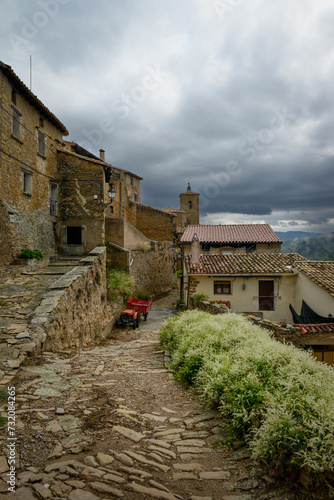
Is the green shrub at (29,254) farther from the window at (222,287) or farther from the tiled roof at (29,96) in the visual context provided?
the window at (222,287)

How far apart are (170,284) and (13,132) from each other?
19.2m

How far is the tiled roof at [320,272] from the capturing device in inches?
550

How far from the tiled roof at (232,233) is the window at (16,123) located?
16610 millimetres

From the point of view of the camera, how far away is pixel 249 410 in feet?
11.5

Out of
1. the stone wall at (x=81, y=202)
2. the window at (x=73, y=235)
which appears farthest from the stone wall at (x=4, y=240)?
the window at (x=73, y=235)

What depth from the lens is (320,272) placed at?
15.4 metres

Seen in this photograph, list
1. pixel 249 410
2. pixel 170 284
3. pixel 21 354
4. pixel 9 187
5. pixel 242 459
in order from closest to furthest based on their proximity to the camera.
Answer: pixel 242 459
pixel 249 410
pixel 21 354
pixel 9 187
pixel 170 284

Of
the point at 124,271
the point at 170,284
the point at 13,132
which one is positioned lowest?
the point at 170,284

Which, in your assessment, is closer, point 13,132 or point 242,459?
point 242,459

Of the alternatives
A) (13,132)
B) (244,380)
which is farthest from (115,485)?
(13,132)

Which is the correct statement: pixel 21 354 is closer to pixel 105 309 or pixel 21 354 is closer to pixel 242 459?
pixel 242 459

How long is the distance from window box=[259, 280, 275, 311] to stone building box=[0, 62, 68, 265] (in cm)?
1199

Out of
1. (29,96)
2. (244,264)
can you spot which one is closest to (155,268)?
(244,264)

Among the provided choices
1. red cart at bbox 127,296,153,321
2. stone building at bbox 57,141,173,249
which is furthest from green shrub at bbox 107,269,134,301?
stone building at bbox 57,141,173,249
